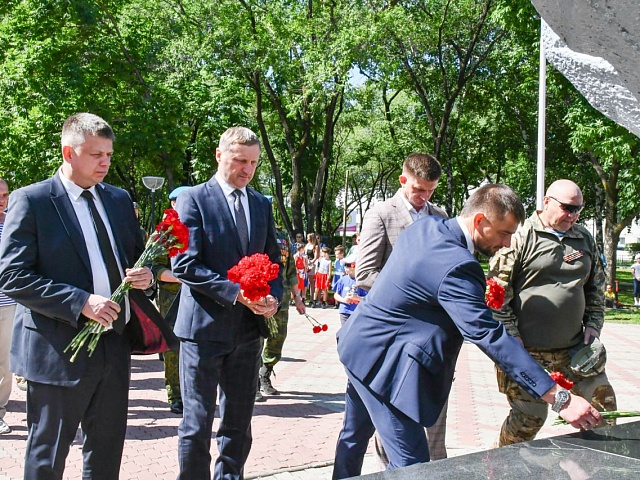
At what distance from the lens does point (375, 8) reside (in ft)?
69.4

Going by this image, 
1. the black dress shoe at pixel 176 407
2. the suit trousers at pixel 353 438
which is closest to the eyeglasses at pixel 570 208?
the suit trousers at pixel 353 438

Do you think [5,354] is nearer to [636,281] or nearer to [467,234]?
[467,234]

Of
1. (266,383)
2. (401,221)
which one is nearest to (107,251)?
(401,221)

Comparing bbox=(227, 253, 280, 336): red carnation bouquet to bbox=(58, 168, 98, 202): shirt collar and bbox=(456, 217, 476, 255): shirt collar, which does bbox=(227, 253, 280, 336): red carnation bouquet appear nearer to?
bbox=(58, 168, 98, 202): shirt collar

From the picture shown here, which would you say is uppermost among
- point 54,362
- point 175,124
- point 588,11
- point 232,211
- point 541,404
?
point 175,124

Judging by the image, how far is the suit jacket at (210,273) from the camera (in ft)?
12.7

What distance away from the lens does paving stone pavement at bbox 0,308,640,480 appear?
5047 mm

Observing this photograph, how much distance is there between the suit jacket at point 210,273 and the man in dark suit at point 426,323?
898mm

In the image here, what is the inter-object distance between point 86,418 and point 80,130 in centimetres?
139

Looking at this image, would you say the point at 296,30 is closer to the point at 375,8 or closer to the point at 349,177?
the point at 375,8

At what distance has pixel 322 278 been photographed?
18.8 m

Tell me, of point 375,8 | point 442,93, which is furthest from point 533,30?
point 442,93

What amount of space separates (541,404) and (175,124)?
1705cm

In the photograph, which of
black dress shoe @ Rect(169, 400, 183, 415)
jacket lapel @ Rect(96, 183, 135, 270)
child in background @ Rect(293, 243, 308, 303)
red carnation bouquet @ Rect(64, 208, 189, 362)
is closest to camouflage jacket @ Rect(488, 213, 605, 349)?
red carnation bouquet @ Rect(64, 208, 189, 362)
